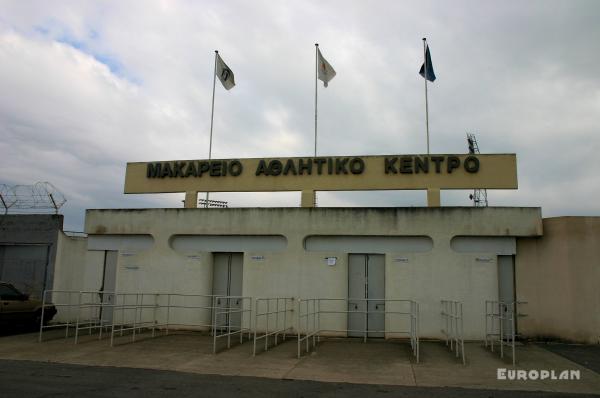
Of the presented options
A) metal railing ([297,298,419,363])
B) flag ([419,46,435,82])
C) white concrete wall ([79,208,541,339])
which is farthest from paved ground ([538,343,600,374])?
flag ([419,46,435,82])

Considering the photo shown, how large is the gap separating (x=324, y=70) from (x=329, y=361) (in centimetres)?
1211

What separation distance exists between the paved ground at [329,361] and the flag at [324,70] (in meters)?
10.2

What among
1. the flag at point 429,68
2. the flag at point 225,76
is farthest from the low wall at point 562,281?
the flag at point 225,76

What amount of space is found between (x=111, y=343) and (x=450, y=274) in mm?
9704

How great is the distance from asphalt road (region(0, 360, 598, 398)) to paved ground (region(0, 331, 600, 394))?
14.9 inches

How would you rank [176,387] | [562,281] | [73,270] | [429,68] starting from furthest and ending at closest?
[429,68] < [73,270] < [562,281] < [176,387]

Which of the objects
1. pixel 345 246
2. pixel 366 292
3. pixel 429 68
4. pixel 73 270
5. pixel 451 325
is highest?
pixel 429 68

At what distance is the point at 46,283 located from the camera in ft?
60.3

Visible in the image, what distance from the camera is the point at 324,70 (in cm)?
1944

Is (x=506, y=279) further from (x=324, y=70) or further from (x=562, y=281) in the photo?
(x=324, y=70)

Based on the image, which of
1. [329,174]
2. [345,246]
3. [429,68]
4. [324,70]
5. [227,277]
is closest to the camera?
[345,246]

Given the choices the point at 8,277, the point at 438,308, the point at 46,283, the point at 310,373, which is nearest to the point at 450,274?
the point at 438,308

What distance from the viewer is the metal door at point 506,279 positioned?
583 inches

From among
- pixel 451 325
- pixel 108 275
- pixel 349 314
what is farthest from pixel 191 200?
pixel 451 325
